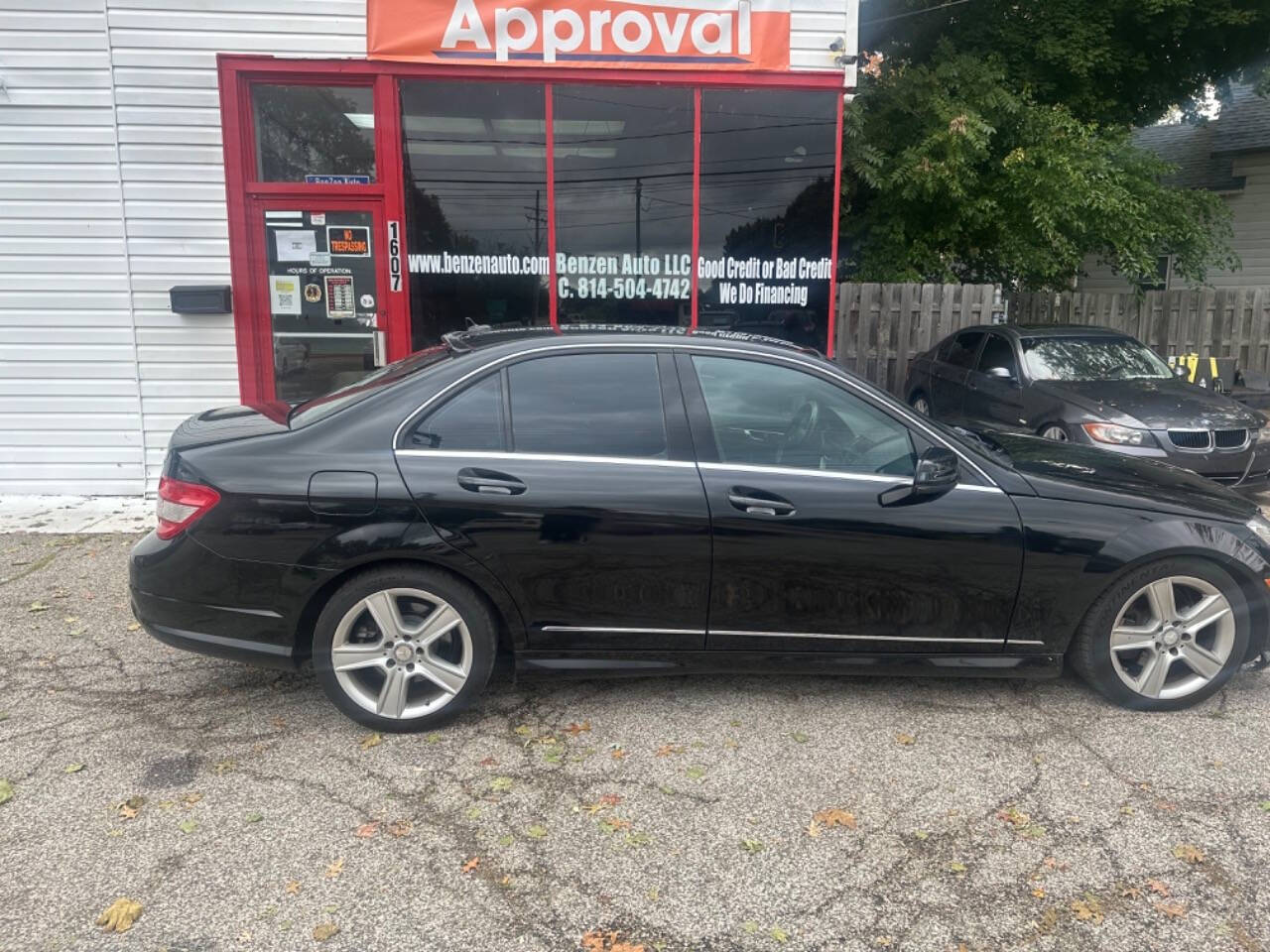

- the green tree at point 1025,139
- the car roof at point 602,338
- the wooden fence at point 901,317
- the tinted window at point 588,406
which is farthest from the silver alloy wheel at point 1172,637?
the green tree at point 1025,139

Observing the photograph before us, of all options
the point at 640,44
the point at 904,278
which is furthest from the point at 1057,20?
the point at 640,44

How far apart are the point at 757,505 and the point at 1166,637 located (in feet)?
6.09

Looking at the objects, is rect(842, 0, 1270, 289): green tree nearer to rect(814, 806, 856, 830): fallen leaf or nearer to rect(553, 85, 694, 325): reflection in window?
rect(553, 85, 694, 325): reflection in window

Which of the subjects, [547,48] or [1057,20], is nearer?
[547,48]

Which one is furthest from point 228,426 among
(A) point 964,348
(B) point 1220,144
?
(B) point 1220,144

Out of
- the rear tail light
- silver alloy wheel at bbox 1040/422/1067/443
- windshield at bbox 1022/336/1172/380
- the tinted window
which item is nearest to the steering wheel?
the tinted window

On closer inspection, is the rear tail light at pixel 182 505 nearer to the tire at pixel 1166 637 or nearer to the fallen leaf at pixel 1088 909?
the fallen leaf at pixel 1088 909

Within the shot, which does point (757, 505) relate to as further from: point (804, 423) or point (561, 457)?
point (561, 457)

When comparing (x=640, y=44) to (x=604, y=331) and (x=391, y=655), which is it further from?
(x=391, y=655)

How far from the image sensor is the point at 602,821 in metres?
3.21

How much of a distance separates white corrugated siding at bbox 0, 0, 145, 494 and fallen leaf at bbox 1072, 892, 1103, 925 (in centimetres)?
751

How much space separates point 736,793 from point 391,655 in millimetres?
1432

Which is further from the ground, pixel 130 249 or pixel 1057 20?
pixel 1057 20

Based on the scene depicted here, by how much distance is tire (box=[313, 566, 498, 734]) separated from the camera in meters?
3.67
